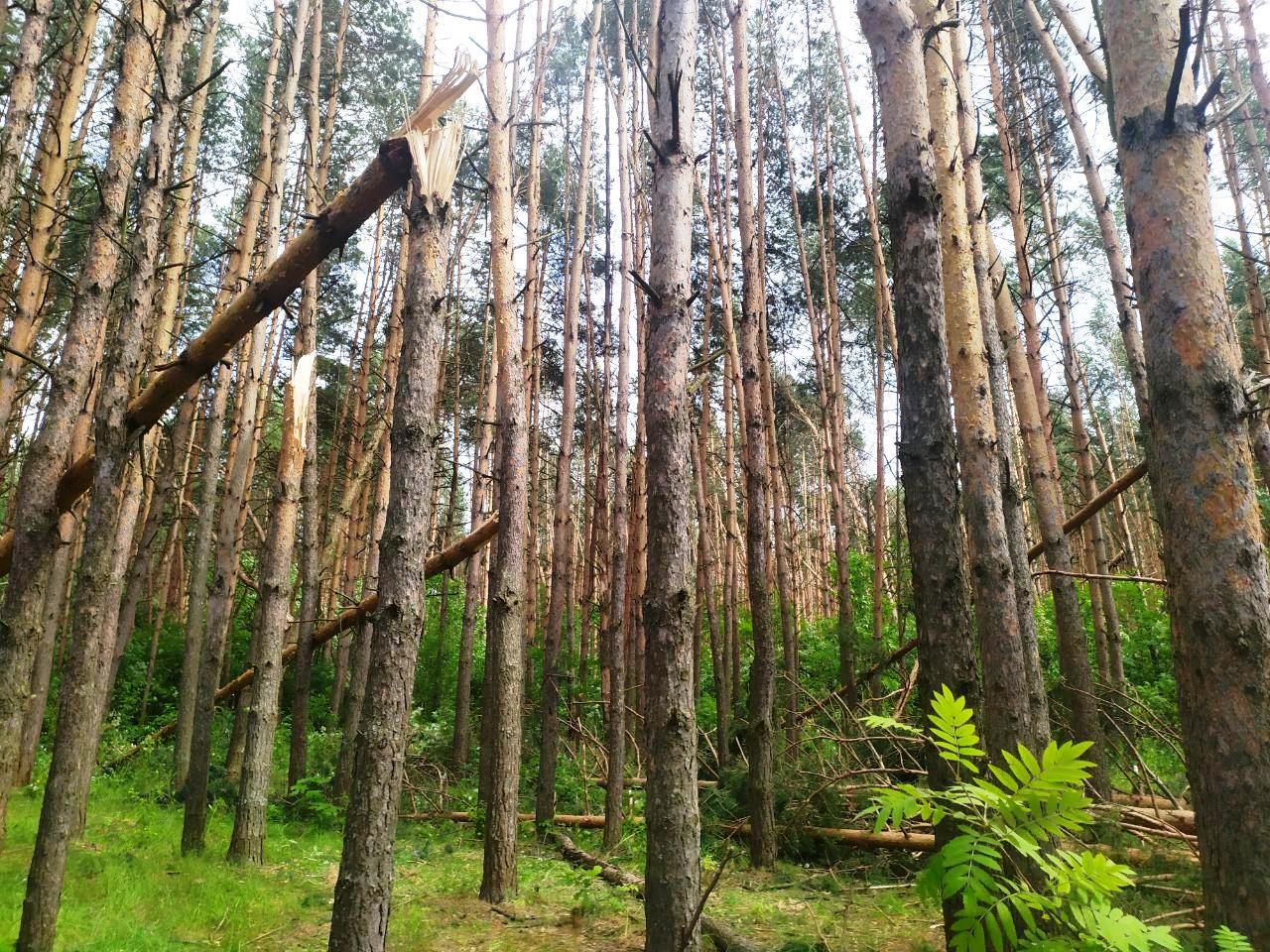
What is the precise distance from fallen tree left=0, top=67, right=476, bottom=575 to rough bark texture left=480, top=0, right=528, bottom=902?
8.44 ft

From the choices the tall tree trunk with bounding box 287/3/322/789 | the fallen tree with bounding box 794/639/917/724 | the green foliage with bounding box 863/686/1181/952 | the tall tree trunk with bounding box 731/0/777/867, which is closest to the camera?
the green foliage with bounding box 863/686/1181/952

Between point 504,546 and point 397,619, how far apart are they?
112 inches

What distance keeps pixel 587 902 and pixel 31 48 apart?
341 inches

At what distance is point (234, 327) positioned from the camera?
4.09 m

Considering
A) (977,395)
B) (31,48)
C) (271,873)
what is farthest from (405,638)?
(31,48)

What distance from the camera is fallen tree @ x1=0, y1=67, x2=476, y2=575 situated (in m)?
3.60

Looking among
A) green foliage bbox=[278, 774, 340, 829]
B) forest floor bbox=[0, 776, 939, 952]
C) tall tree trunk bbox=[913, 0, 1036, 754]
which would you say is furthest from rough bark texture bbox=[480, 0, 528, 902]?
tall tree trunk bbox=[913, 0, 1036, 754]

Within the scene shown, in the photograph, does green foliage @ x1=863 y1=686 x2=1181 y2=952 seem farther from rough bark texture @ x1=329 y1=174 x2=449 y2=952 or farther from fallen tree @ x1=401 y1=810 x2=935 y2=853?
fallen tree @ x1=401 y1=810 x2=935 y2=853

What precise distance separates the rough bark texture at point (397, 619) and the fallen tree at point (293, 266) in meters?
0.24

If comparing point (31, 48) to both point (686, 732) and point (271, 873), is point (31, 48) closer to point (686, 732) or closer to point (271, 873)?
point (271, 873)

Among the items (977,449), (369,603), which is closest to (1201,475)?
(977,449)

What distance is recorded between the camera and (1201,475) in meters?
2.21

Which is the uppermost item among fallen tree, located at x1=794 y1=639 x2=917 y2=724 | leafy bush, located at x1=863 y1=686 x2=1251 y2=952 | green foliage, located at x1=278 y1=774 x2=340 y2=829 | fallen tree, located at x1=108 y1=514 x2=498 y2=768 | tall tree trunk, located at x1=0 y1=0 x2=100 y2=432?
tall tree trunk, located at x1=0 y1=0 x2=100 y2=432

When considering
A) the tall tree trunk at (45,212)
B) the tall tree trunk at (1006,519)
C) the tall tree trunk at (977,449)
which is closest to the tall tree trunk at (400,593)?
the tall tree trunk at (977,449)
